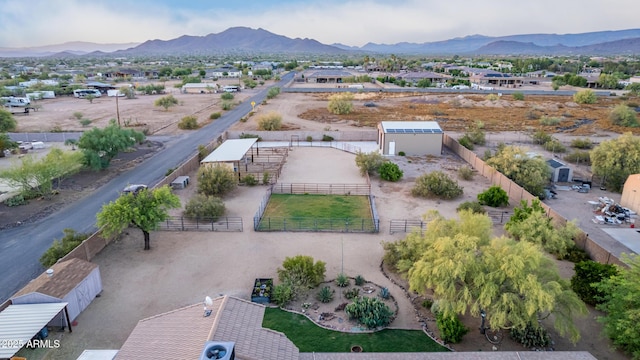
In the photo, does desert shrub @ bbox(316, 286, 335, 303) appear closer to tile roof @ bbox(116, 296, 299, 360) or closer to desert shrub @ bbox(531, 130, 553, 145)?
tile roof @ bbox(116, 296, 299, 360)

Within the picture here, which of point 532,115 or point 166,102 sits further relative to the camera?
point 166,102

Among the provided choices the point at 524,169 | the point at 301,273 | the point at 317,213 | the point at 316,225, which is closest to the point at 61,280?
the point at 301,273

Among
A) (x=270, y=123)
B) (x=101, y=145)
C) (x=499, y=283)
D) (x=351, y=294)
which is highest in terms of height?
(x=101, y=145)

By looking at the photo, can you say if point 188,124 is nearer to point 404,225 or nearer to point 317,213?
point 317,213

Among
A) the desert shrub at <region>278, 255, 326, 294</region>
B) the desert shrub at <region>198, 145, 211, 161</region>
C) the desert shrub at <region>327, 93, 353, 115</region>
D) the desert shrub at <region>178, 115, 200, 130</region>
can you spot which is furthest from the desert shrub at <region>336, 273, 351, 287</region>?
the desert shrub at <region>327, 93, 353, 115</region>

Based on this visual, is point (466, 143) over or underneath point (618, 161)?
underneath

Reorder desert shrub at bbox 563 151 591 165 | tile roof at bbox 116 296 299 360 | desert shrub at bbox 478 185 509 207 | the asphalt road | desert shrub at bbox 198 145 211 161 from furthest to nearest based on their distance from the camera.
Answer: desert shrub at bbox 563 151 591 165 < desert shrub at bbox 198 145 211 161 < desert shrub at bbox 478 185 509 207 < the asphalt road < tile roof at bbox 116 296 299 360

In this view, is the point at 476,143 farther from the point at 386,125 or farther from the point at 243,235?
the point at 243,235
